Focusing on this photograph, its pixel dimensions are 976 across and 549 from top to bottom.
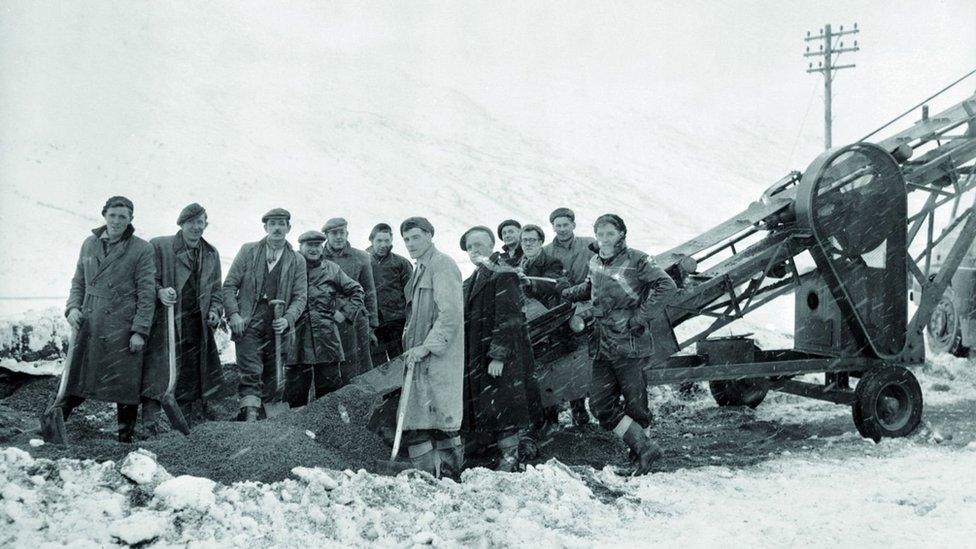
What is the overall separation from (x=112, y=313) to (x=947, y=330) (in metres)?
9.88

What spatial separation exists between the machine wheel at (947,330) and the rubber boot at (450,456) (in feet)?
25.4

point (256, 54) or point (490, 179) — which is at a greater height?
point (256, 54)

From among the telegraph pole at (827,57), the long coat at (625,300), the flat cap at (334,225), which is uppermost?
the telegraph pole at (827,57)

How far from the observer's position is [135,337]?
5910 mm

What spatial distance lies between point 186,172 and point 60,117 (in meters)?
4.78

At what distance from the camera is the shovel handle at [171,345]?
5980 mm

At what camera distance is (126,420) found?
6.12 metres

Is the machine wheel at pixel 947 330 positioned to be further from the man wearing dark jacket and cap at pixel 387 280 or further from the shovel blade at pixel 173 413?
the shovel blade at pixel 173 413

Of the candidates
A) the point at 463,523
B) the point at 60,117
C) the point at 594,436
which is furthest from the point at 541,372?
the point at 60,117

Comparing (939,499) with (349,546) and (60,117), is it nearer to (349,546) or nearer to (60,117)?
(349,546)

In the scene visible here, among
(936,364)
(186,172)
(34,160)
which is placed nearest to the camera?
(936,364)

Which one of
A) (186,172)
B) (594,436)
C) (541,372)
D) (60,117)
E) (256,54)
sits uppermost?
(256,54)

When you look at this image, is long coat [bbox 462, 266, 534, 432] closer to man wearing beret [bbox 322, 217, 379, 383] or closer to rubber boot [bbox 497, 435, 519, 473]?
rubber boot [bbox 497, 435, 519, 473]

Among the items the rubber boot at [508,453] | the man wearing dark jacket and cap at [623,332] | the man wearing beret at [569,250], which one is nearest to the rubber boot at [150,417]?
the rubber boot at [508,453]
